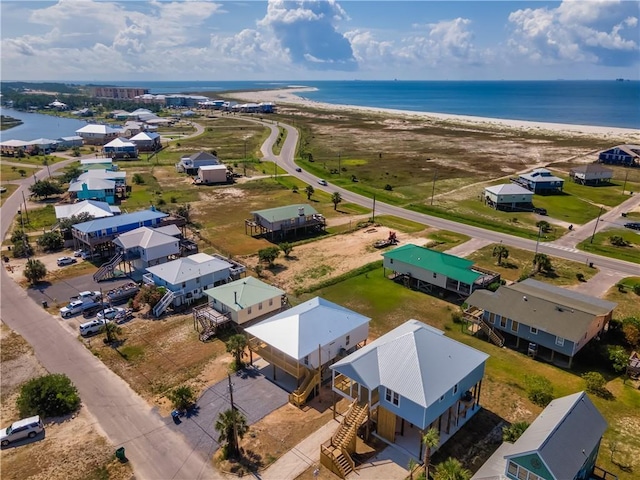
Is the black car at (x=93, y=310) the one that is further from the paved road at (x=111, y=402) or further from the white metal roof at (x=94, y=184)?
the white metal roof at (x=94, y=184)

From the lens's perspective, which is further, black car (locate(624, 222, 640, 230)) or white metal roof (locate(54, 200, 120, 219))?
black car (locate(624, 222, 640, 230))

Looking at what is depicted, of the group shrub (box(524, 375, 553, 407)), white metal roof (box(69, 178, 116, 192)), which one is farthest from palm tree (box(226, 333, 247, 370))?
white metal roof (box(69, 178, 116, 192))

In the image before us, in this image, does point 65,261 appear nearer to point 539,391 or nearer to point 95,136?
point 539,391

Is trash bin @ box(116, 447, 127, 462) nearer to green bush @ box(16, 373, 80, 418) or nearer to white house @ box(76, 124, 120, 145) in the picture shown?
green bush @ box(16, 373, 80, 418)

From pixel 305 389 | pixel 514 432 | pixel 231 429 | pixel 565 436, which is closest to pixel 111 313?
pixel 305 389

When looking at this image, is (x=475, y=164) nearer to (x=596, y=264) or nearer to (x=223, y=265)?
(x=596, y=264)

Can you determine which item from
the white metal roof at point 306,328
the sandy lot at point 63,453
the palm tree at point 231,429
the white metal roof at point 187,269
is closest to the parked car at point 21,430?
the sandy lot at point 63,453
